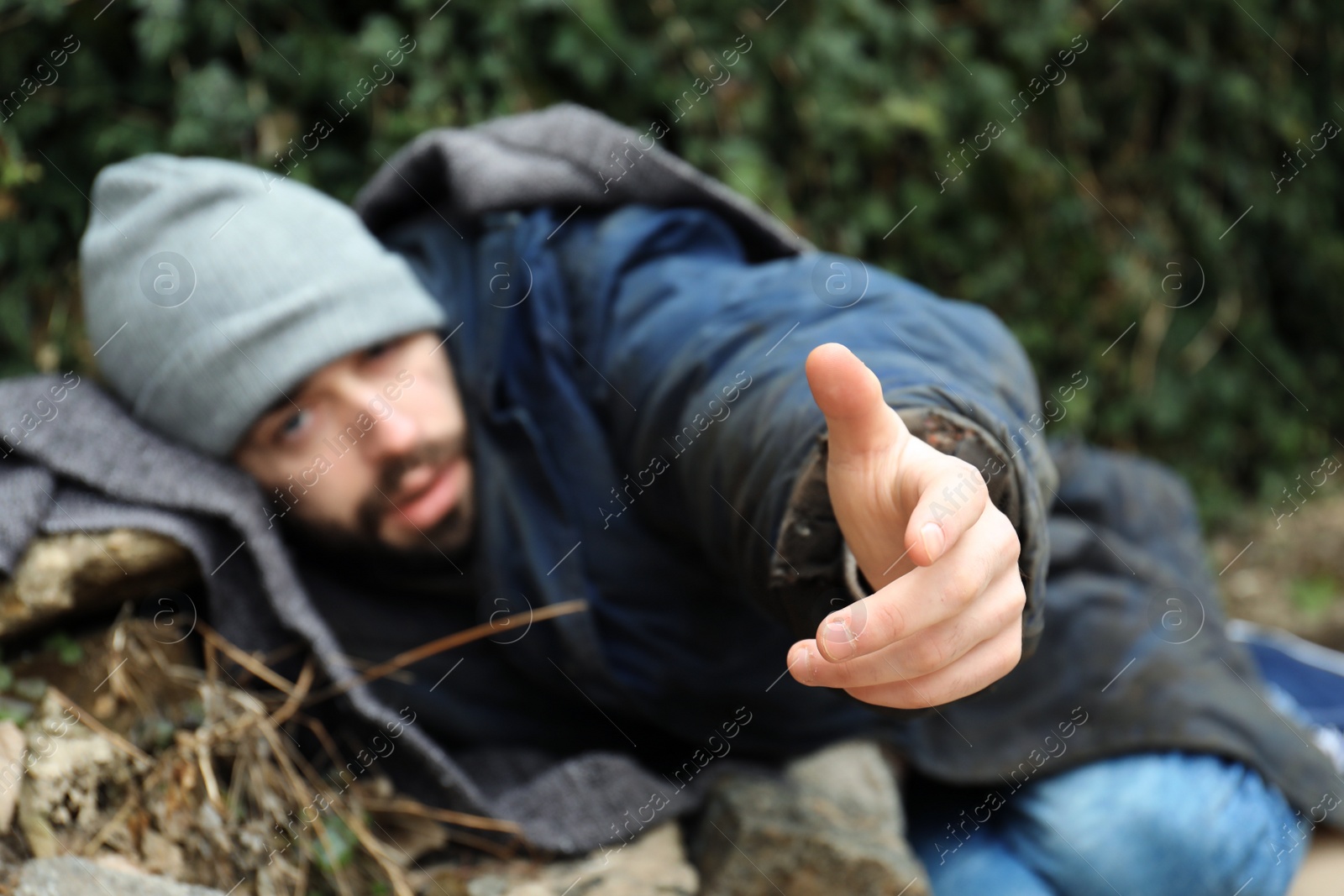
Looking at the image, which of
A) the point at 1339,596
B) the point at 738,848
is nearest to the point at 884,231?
the point at 1339,596

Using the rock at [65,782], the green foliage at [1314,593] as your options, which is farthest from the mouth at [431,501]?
the green foliage at [1314,593]

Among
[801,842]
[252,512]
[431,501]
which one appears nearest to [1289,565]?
[801,842]

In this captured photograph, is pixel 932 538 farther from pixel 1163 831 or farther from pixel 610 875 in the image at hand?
pixel 1163 831

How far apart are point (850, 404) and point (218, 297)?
3.28 ft

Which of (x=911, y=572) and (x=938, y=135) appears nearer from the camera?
(x=911, y=572)

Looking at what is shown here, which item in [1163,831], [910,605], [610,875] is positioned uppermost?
[910,605]

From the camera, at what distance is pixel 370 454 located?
1421 mm

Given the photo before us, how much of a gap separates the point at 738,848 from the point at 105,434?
1027mm

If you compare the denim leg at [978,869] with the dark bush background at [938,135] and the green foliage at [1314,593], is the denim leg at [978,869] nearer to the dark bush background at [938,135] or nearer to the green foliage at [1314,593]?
the dark bush background at [938,135]

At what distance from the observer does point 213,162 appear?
154cm

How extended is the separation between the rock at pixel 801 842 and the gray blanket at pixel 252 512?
0.26ft

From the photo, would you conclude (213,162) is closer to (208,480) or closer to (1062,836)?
(208,480)

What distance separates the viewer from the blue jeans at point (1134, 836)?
54.0 inches

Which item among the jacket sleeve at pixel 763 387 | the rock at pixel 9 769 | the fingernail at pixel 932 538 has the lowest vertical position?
the jacket sleeve at pixel 763 387
